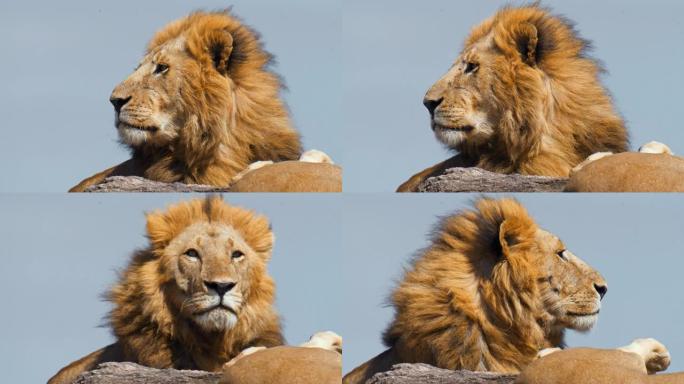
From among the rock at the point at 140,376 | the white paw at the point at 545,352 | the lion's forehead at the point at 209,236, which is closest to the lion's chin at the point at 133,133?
the lion's forehead at the point at 209,236

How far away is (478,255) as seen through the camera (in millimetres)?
10688

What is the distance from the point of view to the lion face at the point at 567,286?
10.7 meters

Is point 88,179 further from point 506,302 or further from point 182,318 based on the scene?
point 506,302

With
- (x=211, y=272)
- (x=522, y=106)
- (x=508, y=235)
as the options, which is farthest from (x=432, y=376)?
(x=522, y=106)

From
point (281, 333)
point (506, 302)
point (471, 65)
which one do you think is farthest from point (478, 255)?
point (471, 65)

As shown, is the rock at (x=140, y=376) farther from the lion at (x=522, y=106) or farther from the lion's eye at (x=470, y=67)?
the lion's eye at (x=470, y=67)

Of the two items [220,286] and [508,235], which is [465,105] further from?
[220,286]

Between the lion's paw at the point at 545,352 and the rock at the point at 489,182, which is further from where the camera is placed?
the rock at the point at 489,182

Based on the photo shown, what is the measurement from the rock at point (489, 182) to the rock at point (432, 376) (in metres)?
1.36

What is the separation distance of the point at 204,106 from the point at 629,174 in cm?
245

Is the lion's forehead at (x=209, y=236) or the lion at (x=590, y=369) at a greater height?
the lion's forehead at (x=209, y=236)

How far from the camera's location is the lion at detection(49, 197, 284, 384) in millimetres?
10672

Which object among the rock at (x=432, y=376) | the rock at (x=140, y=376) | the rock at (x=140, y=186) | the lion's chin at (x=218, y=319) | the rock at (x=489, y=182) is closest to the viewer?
the rock at (x=432, y=376)

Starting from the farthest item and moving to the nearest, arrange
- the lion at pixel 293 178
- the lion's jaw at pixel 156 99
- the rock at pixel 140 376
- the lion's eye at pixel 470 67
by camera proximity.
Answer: the lion's eye at pixel 470 67, the lion's jaw at pixel 156 99, the lion at pixel 293 178, the rock at pixel 140 376
